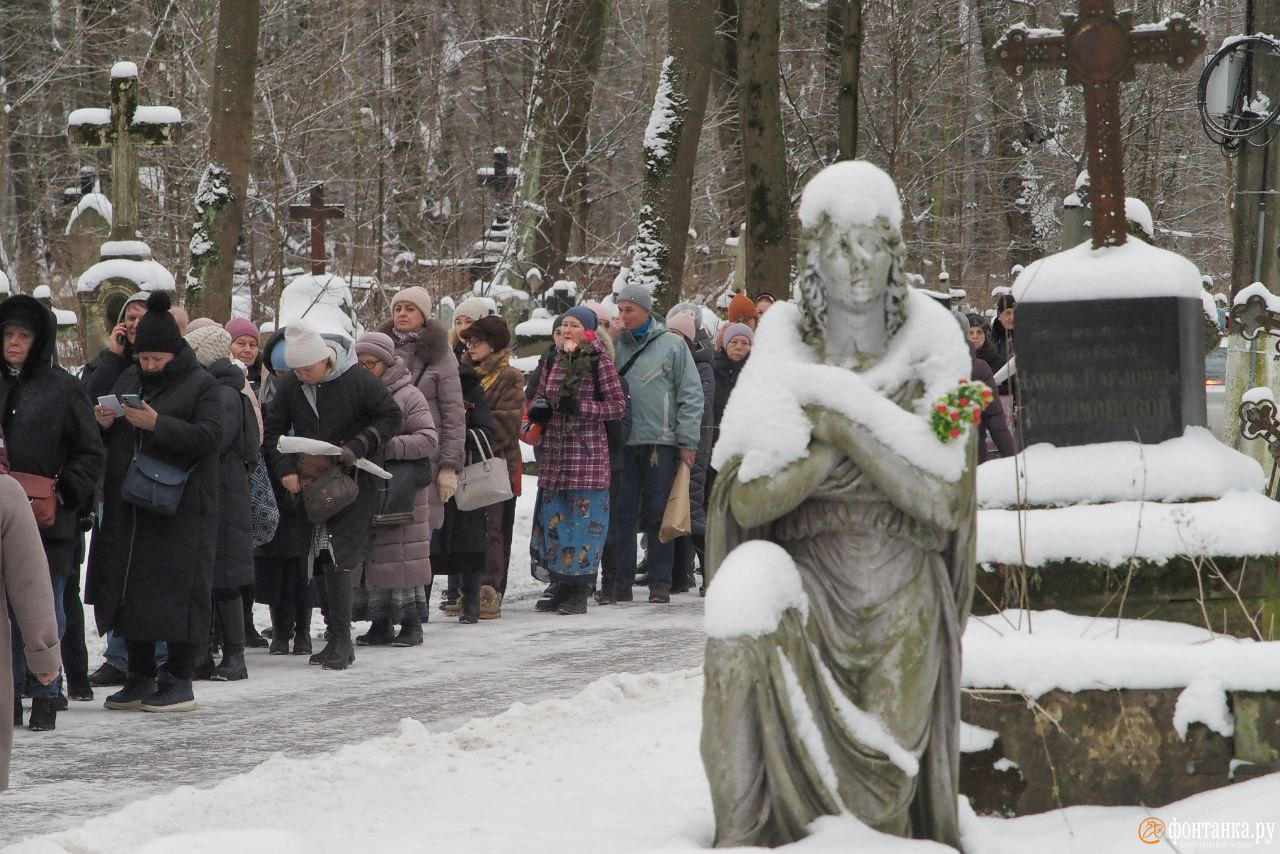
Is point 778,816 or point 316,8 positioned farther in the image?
point 316,8

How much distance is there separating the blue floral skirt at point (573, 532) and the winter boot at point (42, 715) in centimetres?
463

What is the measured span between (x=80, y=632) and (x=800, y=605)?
5445 mm

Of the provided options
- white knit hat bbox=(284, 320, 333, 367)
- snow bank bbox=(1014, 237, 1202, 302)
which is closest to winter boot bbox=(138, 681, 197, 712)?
white knit hat bbox=(284, 320, 333, 367)

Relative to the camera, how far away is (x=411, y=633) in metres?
10.9

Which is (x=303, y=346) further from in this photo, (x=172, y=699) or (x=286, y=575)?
(x=172, y=699)

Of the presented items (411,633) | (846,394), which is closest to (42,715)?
(411,633)

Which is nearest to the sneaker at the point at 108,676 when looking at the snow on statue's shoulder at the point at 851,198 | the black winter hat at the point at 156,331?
the black winter hat at the point at 156,331

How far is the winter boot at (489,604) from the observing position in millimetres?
12141

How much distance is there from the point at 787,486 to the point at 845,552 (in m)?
0.29

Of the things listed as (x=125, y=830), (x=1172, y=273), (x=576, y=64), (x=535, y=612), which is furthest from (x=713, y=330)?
(x=125, y=830)

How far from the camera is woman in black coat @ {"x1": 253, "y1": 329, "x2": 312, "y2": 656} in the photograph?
34.1 feet

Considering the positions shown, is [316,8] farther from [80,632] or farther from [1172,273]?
[1172,273]

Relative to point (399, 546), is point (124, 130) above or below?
above

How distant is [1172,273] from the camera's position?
25.2 ft
